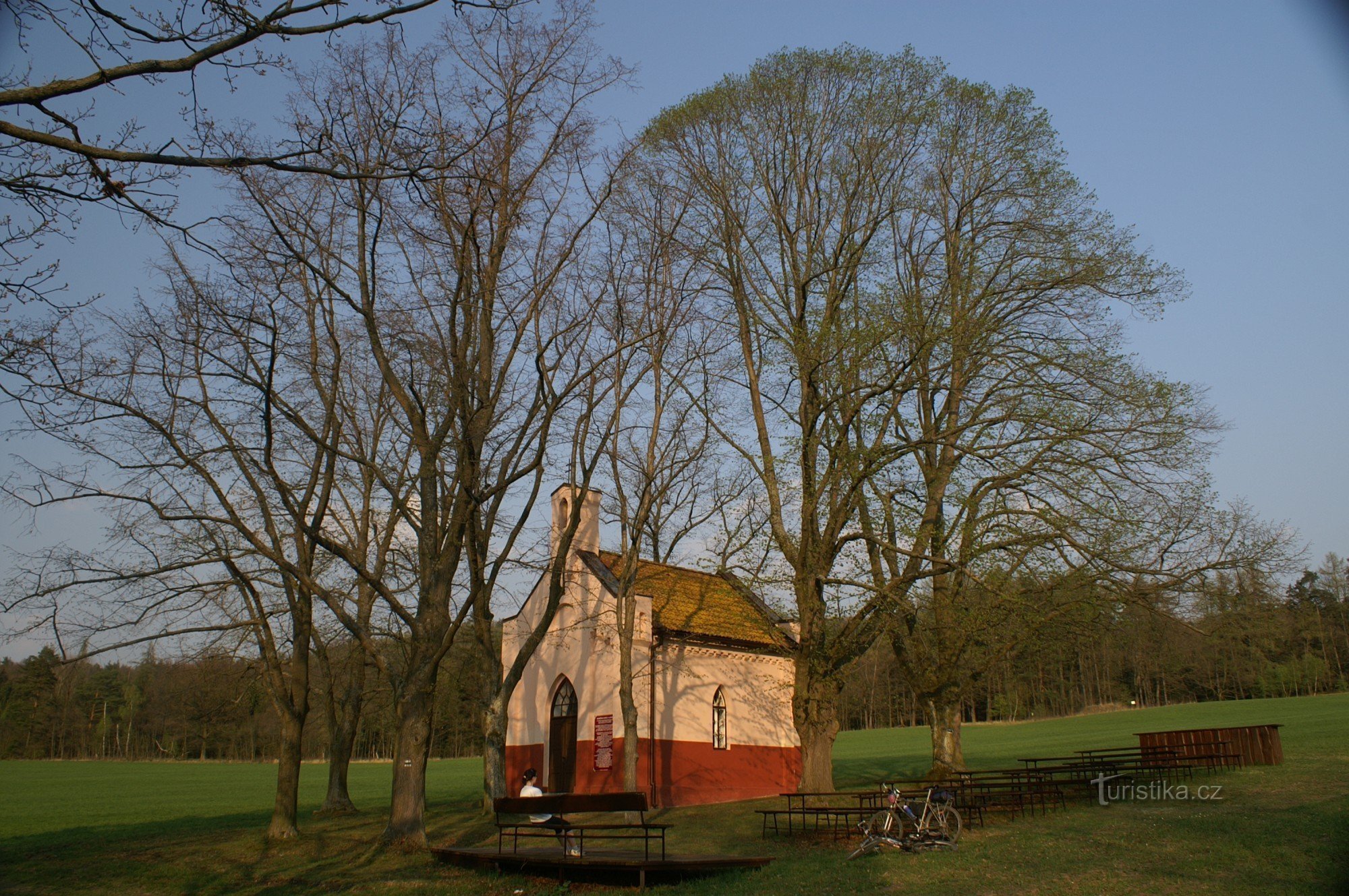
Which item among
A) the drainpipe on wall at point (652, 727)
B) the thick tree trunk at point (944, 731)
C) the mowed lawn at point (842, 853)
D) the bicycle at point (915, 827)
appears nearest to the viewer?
the mowed lawn at point (842, 853)

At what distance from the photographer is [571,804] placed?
1272 cm

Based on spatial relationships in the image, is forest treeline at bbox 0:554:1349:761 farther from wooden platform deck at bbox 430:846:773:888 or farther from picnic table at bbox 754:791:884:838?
wooden platform deck at bbox 430:846:773:888

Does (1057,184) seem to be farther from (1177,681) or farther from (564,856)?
(1177,681)

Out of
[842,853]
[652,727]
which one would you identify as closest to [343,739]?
[652,727]

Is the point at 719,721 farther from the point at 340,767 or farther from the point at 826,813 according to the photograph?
the point at 340,767

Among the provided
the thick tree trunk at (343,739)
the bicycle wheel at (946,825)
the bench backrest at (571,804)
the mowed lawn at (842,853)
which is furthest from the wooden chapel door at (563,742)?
the bicycle wheel at (946,825)

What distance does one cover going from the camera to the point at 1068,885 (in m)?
10.3

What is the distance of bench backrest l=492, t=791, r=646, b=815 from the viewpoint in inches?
Answer: 476

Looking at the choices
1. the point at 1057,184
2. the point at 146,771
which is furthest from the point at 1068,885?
the point at 146,771

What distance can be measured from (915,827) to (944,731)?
28.1 ft

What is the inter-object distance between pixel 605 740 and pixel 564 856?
11.1 m

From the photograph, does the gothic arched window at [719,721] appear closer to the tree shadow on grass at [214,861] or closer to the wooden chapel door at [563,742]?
the wooden chapel door at [563,742]

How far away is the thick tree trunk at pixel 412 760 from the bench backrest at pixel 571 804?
2321 mm

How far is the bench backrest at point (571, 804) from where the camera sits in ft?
39.7
